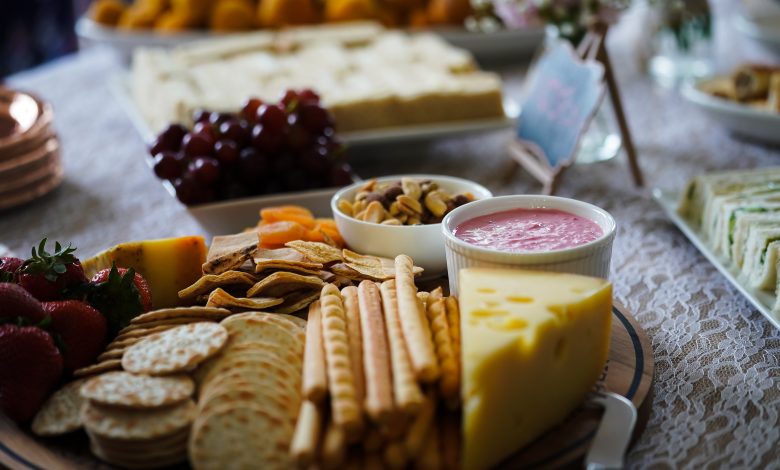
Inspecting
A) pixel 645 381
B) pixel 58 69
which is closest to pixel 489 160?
pixel 645 381

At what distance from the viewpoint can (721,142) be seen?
200 centimetres

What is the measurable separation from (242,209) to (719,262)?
0.84m

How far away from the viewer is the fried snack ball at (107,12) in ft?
9.02

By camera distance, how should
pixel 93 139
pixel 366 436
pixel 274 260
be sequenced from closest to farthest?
pixel 366 436 → pixel 274 260 → pixel 93 139

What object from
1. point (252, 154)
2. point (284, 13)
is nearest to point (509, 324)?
point (252, 154)

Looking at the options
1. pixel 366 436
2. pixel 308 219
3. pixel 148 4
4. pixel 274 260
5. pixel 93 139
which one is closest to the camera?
pixel 366 436

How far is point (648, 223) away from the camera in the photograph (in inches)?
62.9

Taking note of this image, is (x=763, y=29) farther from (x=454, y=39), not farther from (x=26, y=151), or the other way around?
(x=26, y=151)

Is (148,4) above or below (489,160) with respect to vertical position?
above

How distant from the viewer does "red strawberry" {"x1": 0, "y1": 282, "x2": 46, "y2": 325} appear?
0.97 meters

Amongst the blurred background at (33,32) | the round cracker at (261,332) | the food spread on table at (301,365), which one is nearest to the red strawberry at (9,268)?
the food spread on table at (301,365)

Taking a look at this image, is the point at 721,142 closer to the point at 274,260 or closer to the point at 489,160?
the point at 489,160

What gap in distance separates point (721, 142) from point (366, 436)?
152 centimetres

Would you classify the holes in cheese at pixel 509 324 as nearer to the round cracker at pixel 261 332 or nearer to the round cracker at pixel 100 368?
the round cracker at pixel 261 332
